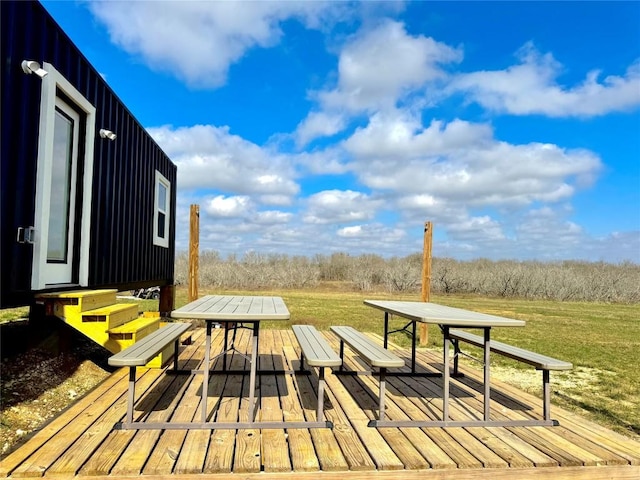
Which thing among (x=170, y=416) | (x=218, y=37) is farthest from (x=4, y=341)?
(x=218, y=37)

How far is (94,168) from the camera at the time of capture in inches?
168

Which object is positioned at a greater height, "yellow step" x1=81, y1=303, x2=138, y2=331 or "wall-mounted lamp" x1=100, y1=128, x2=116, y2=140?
"wall-mounted lamp" x1=100, y1=128, x2=116, y2=140

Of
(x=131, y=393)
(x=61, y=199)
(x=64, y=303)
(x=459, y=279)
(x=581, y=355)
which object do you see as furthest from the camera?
(x=459, y=279)

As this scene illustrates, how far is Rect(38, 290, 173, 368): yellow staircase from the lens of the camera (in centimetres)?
336

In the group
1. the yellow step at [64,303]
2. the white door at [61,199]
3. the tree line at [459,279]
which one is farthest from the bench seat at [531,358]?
the tree line at [459,279]

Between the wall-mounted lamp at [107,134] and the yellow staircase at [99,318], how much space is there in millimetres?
1779

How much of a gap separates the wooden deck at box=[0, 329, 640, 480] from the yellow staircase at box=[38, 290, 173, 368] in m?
0.45

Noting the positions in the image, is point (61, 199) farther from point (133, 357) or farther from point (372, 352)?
point (372, 352)

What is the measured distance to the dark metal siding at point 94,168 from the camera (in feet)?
9.18

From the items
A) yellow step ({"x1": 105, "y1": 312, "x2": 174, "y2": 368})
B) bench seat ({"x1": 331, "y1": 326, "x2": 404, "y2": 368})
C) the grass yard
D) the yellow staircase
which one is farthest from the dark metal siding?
the grass yard

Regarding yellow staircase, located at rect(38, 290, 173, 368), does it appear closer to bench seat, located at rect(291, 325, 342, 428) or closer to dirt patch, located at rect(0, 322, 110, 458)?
dirt patch, located at rect(0, 322, 110, 458)

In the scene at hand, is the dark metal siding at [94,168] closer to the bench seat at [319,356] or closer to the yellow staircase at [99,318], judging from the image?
the yellow staircase at [99,318]

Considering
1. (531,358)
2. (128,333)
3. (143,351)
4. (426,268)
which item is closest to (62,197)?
(128,333)

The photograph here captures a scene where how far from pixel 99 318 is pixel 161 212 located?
433 centimetres
